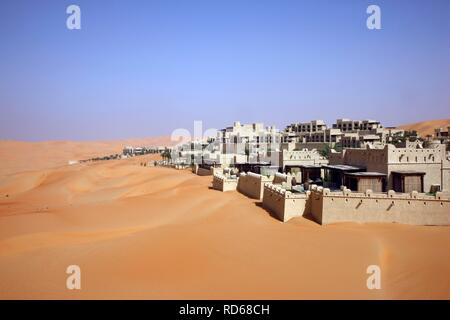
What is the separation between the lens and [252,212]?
21141 mm

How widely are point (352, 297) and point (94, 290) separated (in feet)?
26.8

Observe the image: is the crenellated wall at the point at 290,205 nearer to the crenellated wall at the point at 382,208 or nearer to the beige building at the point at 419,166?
the crenellated wall at the point at 382,208

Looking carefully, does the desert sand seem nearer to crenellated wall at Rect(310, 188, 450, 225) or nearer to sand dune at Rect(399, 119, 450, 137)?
crenellated wall at Rect(310, 188, 450, 225)

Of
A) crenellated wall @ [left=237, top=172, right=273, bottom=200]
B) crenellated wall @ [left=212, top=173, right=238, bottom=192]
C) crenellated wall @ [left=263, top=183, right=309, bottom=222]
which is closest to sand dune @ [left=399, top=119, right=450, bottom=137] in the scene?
crenellated wall @ [left=212, top=173, right=238, bottom=192]

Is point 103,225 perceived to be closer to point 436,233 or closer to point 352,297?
point 352,297

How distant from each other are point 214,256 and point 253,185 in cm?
1249

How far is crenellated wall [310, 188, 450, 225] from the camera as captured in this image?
16.6 metres

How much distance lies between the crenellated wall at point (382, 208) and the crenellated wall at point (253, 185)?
260 inches

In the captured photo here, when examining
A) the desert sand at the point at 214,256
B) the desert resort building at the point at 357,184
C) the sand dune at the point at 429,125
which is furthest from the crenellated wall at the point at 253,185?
the sand dune at the point at 429,125

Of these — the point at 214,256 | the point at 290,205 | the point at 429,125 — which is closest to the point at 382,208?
the point at 290,205

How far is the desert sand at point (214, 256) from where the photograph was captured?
37.3ft

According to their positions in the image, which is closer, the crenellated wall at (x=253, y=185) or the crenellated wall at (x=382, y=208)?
the crenellated wall at (x=382, y=208)

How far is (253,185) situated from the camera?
25922 mm

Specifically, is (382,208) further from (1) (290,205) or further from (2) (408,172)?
(2) (408,172)
